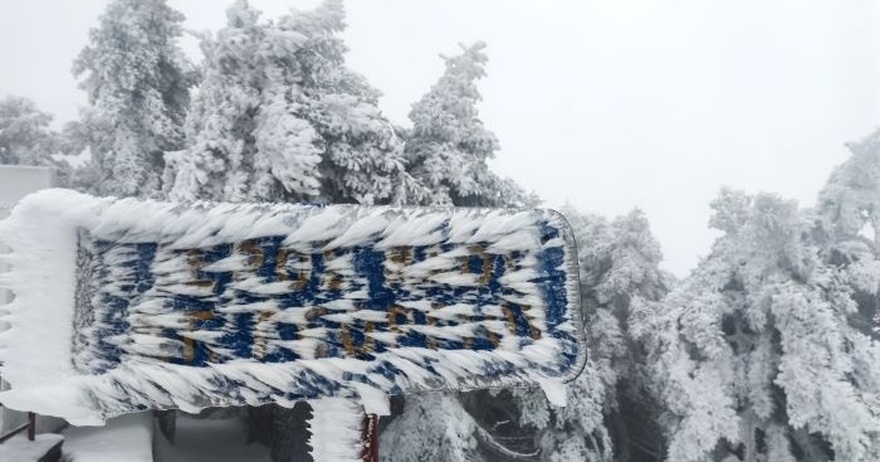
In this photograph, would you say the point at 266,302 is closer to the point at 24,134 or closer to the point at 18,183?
the point at 18,183

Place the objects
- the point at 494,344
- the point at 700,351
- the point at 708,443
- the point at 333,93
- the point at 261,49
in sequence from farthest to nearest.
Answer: the point at 700,351
the point at 708,443
the point at 333,93
the point at 261,49
the point at 494,344

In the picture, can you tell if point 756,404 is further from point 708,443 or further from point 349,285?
point 349,285

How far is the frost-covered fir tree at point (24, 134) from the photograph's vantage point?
1738cm

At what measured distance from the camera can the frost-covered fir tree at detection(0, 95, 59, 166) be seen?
17375 millimetres

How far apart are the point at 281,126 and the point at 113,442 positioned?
4.42m

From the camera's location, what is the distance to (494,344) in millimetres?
1554

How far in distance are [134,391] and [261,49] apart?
899 cm

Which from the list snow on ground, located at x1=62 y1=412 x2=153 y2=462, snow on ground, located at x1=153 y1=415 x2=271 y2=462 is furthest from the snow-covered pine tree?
snow on ground, located at x1=62 y1=412 x2=153 y2=462

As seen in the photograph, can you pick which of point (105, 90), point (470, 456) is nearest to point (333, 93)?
point (105, 90)

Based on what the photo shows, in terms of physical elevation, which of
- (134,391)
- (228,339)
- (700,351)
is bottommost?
(700,351)

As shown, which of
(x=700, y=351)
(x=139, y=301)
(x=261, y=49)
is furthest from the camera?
(x=700, y=351)

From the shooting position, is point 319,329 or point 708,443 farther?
point 708,443

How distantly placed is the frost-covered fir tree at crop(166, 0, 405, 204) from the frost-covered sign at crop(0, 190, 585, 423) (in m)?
7.73

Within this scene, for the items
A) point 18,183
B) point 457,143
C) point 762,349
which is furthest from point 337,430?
point 762,349
